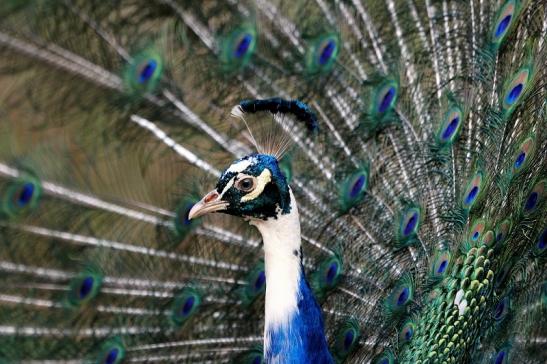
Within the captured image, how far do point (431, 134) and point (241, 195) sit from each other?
2.62 ft

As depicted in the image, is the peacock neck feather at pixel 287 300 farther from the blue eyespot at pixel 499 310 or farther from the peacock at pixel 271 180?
the blue eyespot at pixel 499 310

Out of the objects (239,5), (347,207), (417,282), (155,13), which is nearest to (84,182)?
(155,13)

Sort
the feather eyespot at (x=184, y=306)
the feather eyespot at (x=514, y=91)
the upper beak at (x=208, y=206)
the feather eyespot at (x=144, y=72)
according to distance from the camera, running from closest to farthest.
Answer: the upper beak at (x=208, y=206) → the feather eyespot at (x=144, y=72) → the feather eyespot at (x=184, y=306) → the feather eyespot at (x=514, y=91)

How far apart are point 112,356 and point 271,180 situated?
582mm

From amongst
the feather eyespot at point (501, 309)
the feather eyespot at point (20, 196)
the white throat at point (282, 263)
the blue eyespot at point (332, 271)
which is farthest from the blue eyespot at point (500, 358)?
the feather eyespot at point (20, 196)

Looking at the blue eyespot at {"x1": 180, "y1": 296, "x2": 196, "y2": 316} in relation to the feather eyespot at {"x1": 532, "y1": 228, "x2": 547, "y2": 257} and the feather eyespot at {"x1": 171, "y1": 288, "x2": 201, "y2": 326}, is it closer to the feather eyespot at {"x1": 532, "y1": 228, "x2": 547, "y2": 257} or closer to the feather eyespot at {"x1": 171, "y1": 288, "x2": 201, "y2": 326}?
the feather eyespot at {"x1": 171, "y1": 288, "x2": 201, "y2": 326}

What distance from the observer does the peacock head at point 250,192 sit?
5.42 feet

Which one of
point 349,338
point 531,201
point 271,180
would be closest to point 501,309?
point 531,201

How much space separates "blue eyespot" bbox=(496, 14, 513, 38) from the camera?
2342 millimetres

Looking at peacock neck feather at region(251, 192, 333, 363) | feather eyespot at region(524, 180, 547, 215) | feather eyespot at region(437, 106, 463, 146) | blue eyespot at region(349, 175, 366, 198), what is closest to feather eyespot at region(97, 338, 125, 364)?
peacock neck feather at region(251, 192, 333, 363)

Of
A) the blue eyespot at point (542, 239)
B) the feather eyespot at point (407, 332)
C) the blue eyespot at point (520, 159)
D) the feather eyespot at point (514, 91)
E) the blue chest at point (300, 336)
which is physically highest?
the feather eyespot at point (514, 91)

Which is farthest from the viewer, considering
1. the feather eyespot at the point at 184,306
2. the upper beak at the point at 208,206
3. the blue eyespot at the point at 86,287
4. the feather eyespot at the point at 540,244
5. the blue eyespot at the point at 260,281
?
the feather eyespot at the point at 540,244

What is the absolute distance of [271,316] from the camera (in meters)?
1.76

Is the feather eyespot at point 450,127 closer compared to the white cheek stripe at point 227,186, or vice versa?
the white cheek stripe at point 227,186
